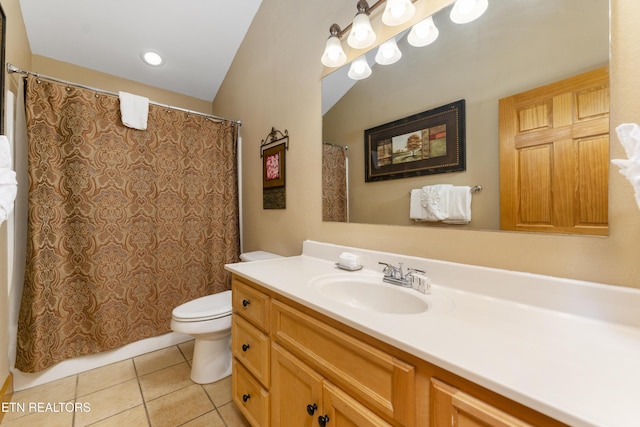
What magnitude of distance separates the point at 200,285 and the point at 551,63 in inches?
95.7

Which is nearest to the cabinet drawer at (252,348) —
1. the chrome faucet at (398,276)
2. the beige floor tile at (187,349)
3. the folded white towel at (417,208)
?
the chrome faucet at (398,276)

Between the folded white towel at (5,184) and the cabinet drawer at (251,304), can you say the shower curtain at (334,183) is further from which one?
the folded white towel at (5,184)

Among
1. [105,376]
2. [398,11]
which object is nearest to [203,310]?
[105,376]

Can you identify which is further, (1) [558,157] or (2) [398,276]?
(2) [398,276]

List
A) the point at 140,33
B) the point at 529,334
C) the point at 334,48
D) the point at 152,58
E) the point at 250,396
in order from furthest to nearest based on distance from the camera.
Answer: the point at 152,58 → the point at 140,33 → the point at 334,48 → the point at 250,396 → the point at 529,334

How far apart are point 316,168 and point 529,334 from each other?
4.10 ft

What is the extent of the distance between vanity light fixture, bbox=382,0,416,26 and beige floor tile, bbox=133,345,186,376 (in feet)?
8.01

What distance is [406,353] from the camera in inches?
23.3

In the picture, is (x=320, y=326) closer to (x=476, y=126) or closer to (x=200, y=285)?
(x=476, y=126)

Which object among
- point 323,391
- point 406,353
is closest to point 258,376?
point 323,391

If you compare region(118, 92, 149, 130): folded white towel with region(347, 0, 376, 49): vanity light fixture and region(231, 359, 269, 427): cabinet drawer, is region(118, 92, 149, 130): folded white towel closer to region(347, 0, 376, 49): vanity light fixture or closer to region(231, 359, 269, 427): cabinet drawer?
region(347, 0, 376, 49): vanity light fixture

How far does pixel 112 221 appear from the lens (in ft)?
5.89

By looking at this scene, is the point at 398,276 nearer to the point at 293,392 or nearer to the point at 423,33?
the point at 293,392

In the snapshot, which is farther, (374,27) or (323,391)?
(374,27)
